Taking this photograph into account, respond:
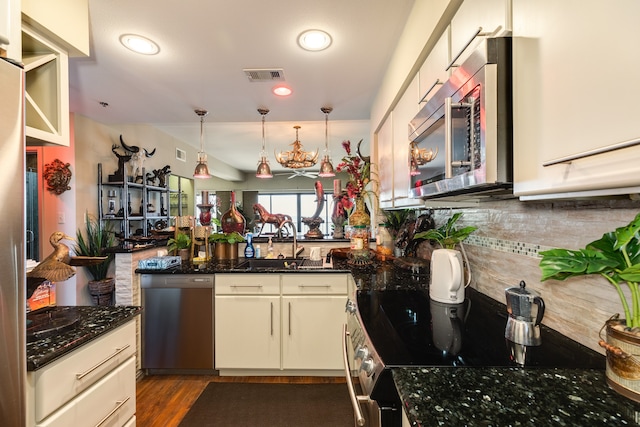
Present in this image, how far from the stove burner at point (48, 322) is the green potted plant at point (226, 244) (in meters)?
1.45

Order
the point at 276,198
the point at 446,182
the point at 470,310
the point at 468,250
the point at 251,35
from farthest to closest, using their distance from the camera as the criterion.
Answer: the point at 276,198
the point at 251,35
the point at 468,250
the point at 470,310
the point at 446,182

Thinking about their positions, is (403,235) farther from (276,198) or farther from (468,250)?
(276,198)

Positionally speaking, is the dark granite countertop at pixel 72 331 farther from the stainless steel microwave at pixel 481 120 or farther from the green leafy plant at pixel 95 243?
the green leafy plant at pixel 95 243

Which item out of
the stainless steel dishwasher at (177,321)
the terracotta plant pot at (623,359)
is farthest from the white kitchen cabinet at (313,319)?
the terracotta plant pot at (623,359)

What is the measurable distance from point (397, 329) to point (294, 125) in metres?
3.68

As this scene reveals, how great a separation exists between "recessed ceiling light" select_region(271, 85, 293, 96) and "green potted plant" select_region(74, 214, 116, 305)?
2.09m

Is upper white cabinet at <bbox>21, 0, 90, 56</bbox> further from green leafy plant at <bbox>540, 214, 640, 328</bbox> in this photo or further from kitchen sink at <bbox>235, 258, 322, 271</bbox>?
green leafy plant at <bbox>540, 214, 640, 328</bbox>

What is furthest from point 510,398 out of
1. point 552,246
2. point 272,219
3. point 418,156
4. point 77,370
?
point 272,219

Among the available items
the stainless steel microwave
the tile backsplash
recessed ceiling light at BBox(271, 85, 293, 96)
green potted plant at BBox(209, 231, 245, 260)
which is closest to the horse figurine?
green potted plant at BBox(209, 231, 245, 260)

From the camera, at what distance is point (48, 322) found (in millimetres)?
1185

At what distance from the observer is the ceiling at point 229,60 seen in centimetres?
156

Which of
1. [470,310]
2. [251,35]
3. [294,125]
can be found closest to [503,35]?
[470,310]

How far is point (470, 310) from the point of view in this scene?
1273 millimetres

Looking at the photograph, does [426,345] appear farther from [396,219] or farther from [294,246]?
[294,246]
